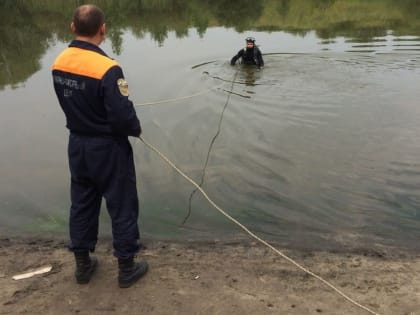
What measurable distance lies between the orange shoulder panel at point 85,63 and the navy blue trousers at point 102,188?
0.53 m

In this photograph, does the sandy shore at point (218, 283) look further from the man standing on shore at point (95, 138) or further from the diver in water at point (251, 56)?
the diver in water at point (251, 56)

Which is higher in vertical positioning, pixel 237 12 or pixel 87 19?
pixel 237 12

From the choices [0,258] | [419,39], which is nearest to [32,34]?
[419,39]

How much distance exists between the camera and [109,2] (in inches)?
1033

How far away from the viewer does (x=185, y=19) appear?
76.1ft

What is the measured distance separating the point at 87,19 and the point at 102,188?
4.39 ft

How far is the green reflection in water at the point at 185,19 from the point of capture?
52.8 ft

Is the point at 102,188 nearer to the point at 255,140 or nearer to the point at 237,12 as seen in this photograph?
the point at 255,140

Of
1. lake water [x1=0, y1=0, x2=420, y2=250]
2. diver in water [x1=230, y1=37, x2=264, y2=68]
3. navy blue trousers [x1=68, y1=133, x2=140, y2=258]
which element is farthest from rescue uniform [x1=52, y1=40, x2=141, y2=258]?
diver in water [x1=230, y1=37, x2=264, y2=68]

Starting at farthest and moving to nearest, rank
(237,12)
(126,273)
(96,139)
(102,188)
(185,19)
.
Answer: (237,12)
(185,19)
(126,273)
(102,188)
(96,139)

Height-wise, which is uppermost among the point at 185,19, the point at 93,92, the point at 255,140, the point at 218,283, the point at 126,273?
the point at 185,19

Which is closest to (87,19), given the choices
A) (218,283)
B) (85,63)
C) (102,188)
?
(85,63)

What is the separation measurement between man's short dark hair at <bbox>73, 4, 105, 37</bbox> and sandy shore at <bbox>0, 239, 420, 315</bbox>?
7.02 feet

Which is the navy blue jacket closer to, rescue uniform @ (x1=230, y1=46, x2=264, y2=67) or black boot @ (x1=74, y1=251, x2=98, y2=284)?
black boot @ (x1=74, y1=251, x2=98, y2=284)
